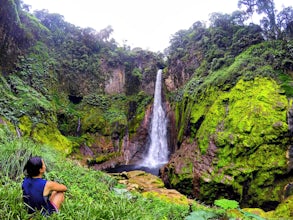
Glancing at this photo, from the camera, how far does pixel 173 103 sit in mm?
21344

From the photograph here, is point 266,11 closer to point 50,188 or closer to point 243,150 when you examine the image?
point 243,150

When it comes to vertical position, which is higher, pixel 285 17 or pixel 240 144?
pixel 285 17

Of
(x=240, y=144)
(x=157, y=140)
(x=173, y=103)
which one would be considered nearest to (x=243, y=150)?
(x=240, y=144)

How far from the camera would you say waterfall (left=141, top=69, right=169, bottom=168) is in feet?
64.1

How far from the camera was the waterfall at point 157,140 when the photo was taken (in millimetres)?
19538

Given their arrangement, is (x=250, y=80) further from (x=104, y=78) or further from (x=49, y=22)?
(x=49, y=22)

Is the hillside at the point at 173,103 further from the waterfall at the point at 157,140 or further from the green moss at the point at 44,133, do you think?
the waterfall at the point at 157,140

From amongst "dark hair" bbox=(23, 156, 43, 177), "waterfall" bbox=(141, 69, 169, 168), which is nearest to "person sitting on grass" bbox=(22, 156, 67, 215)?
"dark hair" bbox=(23, 156, 43, 177)

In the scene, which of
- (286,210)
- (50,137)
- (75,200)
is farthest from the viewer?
(50,137)

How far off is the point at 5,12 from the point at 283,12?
20.9 meters

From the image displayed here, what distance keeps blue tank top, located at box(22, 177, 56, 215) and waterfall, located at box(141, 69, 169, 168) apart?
1557 cm

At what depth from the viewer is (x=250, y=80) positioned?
1404cm

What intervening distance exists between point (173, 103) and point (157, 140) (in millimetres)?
3583

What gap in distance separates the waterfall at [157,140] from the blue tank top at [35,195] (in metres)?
15.6
